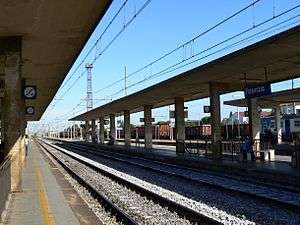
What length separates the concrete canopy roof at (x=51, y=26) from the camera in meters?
13.2

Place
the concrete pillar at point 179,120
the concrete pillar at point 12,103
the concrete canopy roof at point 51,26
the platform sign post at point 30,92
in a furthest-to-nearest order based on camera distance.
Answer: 1. the concrete pillar at point 179,120
2. the platform sign post at point 30,92
3. the concrete pillar at point 12,103
4. the concrete canopy roof at point 51,26

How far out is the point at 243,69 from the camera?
1011 inches

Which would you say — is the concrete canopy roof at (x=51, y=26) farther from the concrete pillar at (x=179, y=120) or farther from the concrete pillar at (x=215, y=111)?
the concrete pillar at (x=179, y=120)

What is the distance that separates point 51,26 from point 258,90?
11409mm

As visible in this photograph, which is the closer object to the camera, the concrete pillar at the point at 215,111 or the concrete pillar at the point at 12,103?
the concrete pillar at the point at 12,103

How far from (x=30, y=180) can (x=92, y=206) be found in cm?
696

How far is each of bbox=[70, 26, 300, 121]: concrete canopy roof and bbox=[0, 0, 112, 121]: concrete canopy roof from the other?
633 cm

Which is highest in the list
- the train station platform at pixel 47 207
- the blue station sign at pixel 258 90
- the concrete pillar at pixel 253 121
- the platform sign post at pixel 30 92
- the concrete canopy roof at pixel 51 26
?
the concrete canopy roof at pixel 51 26

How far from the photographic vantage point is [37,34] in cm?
1695

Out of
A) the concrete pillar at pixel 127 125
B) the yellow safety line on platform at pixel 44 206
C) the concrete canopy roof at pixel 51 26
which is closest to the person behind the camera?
the yellow safety line on platform at pixel 44 206

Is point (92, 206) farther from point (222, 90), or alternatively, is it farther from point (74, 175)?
point (222, 90)

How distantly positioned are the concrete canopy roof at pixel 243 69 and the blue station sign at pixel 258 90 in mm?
1000

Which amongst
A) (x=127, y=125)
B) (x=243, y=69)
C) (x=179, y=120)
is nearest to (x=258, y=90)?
(x=243, y=69)

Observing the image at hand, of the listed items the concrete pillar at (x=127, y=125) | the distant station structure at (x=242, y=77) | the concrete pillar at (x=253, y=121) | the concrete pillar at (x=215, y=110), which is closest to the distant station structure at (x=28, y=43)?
the distant station structure at (x=242, y=77)
